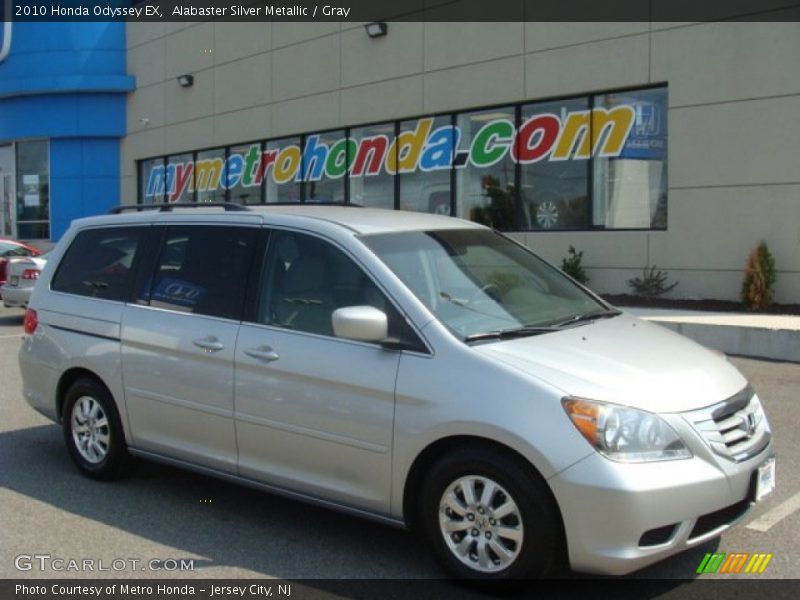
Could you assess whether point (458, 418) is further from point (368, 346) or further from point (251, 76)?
point (251, 76)

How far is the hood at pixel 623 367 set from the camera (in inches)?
151

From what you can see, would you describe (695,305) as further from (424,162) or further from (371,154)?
(371,154)

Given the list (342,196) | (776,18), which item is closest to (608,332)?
(776,18)

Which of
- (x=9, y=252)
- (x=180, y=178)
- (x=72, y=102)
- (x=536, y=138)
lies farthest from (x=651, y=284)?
(x=72, y=102)

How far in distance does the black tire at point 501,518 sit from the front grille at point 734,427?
0.75 metres

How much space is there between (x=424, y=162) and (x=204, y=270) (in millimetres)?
13457

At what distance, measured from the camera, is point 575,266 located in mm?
15320

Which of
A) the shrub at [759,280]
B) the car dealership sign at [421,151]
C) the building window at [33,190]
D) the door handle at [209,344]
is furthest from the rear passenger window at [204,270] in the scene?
the building window at [33,190]

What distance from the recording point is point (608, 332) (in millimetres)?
4594

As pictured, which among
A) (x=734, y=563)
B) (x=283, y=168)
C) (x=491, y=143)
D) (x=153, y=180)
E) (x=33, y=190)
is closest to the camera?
(x=734, y=563)

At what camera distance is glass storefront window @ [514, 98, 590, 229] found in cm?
1574

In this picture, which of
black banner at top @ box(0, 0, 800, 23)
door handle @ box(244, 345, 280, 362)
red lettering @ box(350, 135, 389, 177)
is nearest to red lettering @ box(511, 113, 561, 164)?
black banner at top @ box(0, 0, 800, 23)

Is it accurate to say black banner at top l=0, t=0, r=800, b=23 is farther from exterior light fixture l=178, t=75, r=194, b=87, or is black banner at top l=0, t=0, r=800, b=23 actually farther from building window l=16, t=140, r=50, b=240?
building window l=16, t=140, r=50, b=240

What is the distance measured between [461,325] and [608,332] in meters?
0.82
